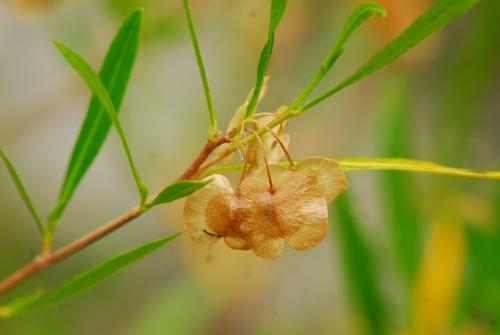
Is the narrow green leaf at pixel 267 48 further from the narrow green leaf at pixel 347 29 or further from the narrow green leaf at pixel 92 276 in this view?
the narrow green leaf at pixel 92 276

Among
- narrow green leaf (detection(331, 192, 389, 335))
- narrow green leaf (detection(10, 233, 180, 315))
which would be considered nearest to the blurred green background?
narrow green leaf (detection(331, 192, 389, 335))

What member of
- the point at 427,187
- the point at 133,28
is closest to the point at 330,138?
the point at 427,187

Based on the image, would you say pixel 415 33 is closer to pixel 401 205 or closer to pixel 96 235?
pixel 96 235

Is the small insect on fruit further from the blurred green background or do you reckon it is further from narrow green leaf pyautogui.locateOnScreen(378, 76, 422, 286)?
narrow green leaf pyautogui.locateOnScreen(378, 76, 422, 286)

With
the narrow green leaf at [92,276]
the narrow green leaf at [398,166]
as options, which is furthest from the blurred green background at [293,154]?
the narrow green leaf at [398,166]

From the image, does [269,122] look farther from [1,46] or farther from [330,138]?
[1,46]

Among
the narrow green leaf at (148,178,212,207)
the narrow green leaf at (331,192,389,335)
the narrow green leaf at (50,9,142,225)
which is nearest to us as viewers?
the narrow green leaf at (148,178,212,207)
